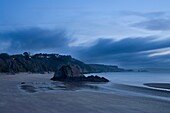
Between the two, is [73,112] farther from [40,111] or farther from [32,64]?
[32,64]

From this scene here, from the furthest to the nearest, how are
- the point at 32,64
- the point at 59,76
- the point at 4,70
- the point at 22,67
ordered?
the point at 32,64
the point at 22,67
the point at 4,70
the point at 59,76

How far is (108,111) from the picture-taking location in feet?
72.0

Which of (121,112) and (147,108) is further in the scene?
(147,108)

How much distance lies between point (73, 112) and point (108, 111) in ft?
9.07

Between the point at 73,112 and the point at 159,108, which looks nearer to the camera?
the point at 73,112

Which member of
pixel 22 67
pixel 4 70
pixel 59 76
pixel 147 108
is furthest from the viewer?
pixel 22 67

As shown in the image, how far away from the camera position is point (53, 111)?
21266 millimetres

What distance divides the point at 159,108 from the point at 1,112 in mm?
12997

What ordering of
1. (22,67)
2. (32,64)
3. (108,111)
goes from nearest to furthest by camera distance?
(108,111), (22,67), (32,64)

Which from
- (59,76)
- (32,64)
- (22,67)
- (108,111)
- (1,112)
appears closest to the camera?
(1,112)

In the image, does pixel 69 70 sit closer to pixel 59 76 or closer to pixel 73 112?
pixel 59 76

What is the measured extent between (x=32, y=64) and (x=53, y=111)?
178 metres

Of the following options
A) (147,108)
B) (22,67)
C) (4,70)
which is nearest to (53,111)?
(147,108)

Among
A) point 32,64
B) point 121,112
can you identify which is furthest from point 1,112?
point 32,64
